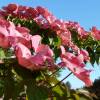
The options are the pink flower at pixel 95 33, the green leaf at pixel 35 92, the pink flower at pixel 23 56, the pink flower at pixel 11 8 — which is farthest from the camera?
the pink flower at pixel 95 33

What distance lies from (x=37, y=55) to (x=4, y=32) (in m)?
0.15

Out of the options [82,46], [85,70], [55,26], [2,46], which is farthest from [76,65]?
[82,46]

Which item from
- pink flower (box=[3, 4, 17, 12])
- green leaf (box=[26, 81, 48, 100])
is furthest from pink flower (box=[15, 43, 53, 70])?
pink flower (box=[3, 4, 17, 12])

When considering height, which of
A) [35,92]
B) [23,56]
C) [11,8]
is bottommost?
[35,92]

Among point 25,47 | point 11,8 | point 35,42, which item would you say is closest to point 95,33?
point 11,8

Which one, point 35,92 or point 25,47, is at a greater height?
point 25,47

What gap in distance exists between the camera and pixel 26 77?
1.83m

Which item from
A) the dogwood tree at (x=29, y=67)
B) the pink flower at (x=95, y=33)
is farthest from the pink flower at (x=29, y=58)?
the pink flower at (x=95, y=33)

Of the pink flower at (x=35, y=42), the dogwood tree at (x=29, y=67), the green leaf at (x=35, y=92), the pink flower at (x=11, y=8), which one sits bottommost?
the green leaf at (x=35, y=92)

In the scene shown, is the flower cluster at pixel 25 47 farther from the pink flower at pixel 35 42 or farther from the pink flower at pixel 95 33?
the pink flower at pixel 95 33

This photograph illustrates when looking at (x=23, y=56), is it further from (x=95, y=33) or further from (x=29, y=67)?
(x=95, y=33)

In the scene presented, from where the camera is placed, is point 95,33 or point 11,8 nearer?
point 11,8

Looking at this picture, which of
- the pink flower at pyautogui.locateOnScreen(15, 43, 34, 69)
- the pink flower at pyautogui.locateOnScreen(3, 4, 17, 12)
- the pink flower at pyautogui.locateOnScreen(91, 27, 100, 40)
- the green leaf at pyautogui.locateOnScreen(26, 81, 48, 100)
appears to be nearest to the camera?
the pink flower at pyautogui.locateOnScreen(15, 43, 34, 69)

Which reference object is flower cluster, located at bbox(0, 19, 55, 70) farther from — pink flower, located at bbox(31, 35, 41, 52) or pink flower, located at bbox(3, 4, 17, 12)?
pink flower, located at bbox(3, 4, 17, 12)
